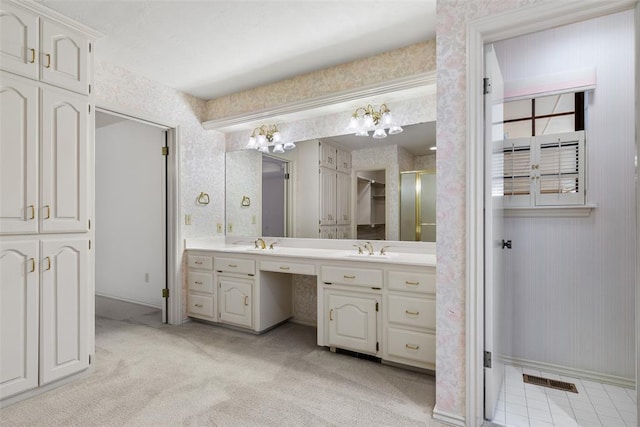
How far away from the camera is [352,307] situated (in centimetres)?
257

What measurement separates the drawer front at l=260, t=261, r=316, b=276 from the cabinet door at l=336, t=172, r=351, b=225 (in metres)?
0.64

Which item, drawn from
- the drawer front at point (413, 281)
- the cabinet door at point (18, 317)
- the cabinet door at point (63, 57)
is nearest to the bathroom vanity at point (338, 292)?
the drawer front at point (413, 281)

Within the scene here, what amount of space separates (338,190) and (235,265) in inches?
48.6

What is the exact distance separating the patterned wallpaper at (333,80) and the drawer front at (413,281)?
1533 millimetres

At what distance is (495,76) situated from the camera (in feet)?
6.24

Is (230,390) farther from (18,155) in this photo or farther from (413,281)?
(18,155)

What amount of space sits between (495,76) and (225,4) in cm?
174

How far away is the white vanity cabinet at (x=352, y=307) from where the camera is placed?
97.6 inches

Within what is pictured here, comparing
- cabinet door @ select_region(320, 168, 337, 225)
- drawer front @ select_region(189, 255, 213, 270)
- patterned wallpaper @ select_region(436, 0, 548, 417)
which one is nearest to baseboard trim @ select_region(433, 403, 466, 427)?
patterned wallpaper @ select_region(436, 0, 548, 417)

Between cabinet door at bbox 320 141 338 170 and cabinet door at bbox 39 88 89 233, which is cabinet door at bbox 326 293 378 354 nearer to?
cabinet door at bbox 320 141 338 170

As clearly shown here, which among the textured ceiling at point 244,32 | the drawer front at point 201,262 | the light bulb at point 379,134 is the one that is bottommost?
the drawer front at point 201,262

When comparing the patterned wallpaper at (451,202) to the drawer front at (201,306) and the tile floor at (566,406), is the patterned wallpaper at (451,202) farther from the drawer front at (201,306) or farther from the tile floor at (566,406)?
the drawer front at (201,306)

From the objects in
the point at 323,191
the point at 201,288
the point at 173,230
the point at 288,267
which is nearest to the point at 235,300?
the point at 201,288

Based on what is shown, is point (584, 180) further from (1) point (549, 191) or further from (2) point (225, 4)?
(2) point (225, 4)
